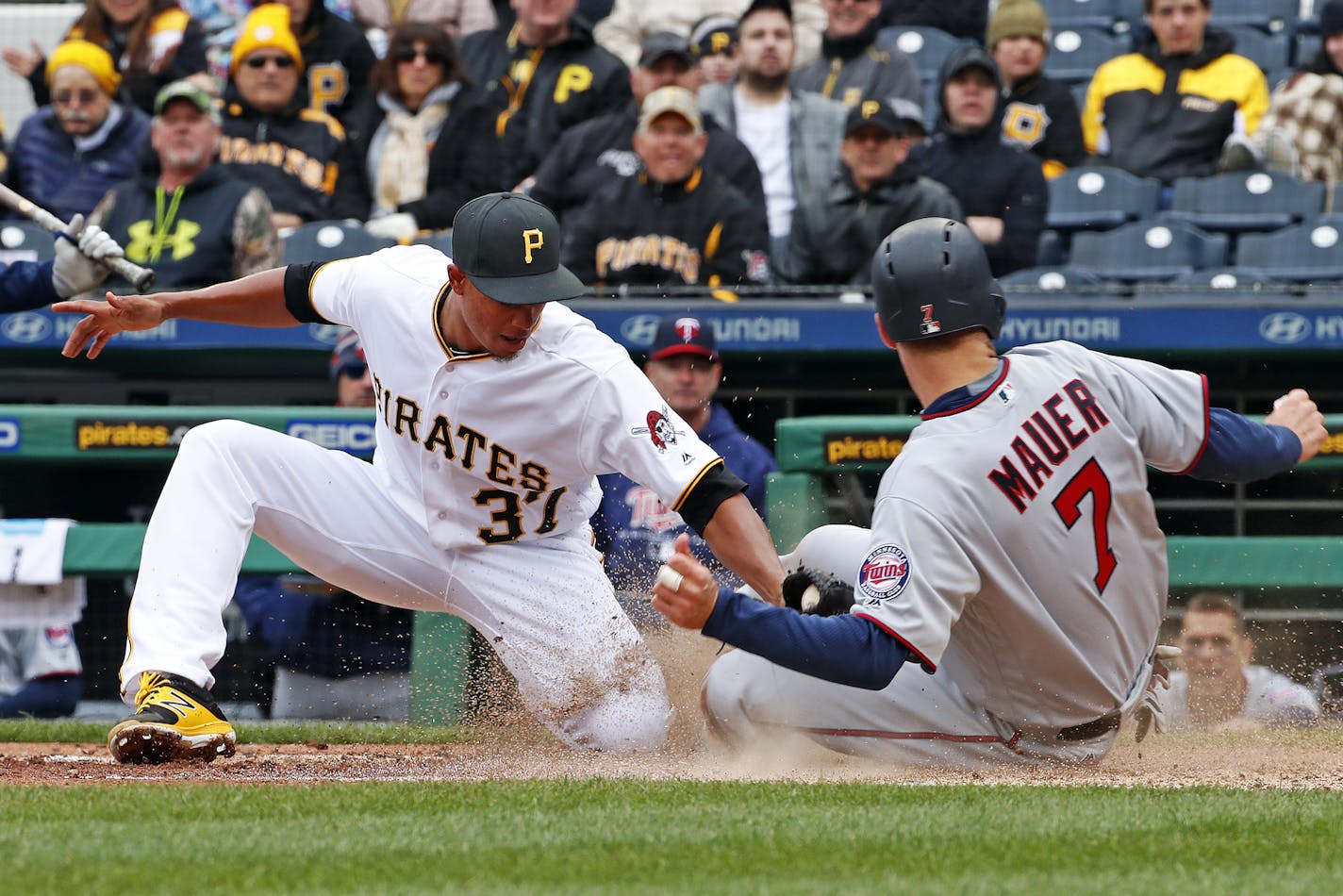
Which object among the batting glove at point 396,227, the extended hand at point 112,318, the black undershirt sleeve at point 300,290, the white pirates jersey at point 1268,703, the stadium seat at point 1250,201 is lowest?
the white pirates jersey at point 1268,703

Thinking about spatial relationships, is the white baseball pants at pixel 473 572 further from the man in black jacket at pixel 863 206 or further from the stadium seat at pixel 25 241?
the stadium seat at pixel 25 241

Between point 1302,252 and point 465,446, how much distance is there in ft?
14.9

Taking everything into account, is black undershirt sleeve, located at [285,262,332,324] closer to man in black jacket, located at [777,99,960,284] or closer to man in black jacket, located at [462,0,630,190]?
man in black jacket, located at [777,99,960,284]

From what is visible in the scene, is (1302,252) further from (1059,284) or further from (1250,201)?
(1059,284)

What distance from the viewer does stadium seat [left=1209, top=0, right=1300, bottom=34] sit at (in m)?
9.52

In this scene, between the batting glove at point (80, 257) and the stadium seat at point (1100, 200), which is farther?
the stadium seat at point (1100, 200)

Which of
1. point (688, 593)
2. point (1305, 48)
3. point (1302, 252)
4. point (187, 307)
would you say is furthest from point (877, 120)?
point (688, 593)

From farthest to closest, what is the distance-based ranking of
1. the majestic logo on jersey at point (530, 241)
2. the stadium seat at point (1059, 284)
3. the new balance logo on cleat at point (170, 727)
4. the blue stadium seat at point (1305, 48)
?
the blue stadium seat at point (1305, 48)
the stadium seat at point (1059, 284)
the majestic logo on jersey at point (530, 241)
the new balance logo on cleat at point (170, 727)

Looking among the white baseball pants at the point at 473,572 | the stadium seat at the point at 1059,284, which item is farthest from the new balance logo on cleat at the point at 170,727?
→ the stadium seat at the point at 1059,284

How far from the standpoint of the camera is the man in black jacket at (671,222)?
7426 mm

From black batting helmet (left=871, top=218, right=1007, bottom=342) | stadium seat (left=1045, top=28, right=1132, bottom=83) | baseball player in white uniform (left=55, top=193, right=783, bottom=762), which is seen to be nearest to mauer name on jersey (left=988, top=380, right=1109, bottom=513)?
black batting helmet (left=871, top=218, right=1007, bottom=342)

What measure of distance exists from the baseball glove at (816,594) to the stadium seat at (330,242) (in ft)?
12.7

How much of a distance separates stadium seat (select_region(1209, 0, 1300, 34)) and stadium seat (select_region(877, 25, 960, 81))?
144 centimetres

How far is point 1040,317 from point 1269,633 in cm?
179
